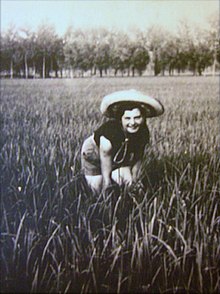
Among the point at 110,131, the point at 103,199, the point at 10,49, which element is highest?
the point at 10,49

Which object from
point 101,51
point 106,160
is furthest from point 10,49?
point 106,160

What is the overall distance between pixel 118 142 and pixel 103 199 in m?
0.10

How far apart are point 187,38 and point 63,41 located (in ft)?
0.78

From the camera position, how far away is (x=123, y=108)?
796 mm

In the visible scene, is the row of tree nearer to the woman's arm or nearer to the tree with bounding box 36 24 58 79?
the tree with bounding box 36 24 58 79

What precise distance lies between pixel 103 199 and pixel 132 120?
0.15m

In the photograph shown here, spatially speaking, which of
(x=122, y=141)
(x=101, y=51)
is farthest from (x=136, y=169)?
(x=101, y=51)

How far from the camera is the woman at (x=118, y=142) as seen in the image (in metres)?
0.80

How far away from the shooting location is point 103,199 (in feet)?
2.56

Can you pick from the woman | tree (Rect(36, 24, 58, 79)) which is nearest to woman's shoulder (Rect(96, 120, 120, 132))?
the woman

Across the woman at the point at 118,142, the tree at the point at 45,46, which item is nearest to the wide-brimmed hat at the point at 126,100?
the woman at the point at 118,142

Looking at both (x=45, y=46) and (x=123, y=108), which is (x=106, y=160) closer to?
(x=123, y=108)

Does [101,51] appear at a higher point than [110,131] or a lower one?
higher

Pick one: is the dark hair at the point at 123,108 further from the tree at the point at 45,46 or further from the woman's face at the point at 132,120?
the tree at the point at 45,46
